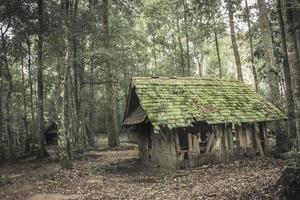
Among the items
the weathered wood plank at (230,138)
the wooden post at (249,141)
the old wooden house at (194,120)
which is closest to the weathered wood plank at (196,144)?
the old wooden house at (194,120)

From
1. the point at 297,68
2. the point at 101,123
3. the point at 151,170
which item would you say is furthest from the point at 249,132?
the point at 101,123

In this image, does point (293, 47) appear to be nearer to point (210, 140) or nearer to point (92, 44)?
point (210, 140)

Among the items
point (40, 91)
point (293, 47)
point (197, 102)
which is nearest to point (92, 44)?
point (40, 91)

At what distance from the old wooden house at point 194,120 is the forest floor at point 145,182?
98cm

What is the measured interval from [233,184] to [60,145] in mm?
11022

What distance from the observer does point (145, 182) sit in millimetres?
16016

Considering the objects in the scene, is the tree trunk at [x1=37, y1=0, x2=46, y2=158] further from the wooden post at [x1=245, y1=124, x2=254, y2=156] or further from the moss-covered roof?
the wooden post at [x1=245, y1=124, x2=254, y2=156]

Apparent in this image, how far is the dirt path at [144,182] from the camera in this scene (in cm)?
1170

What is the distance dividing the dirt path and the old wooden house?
1017mm

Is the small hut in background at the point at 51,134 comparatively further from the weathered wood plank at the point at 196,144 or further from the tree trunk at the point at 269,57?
the tree trunk at the point at 269,57

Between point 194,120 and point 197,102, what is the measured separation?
78.4 inches

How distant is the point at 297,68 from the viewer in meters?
10.6

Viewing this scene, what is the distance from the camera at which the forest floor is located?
11.7 m

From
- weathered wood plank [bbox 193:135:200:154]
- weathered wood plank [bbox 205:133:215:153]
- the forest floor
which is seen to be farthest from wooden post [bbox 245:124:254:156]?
weathered wood plank [bbox 193:135:200:154]
